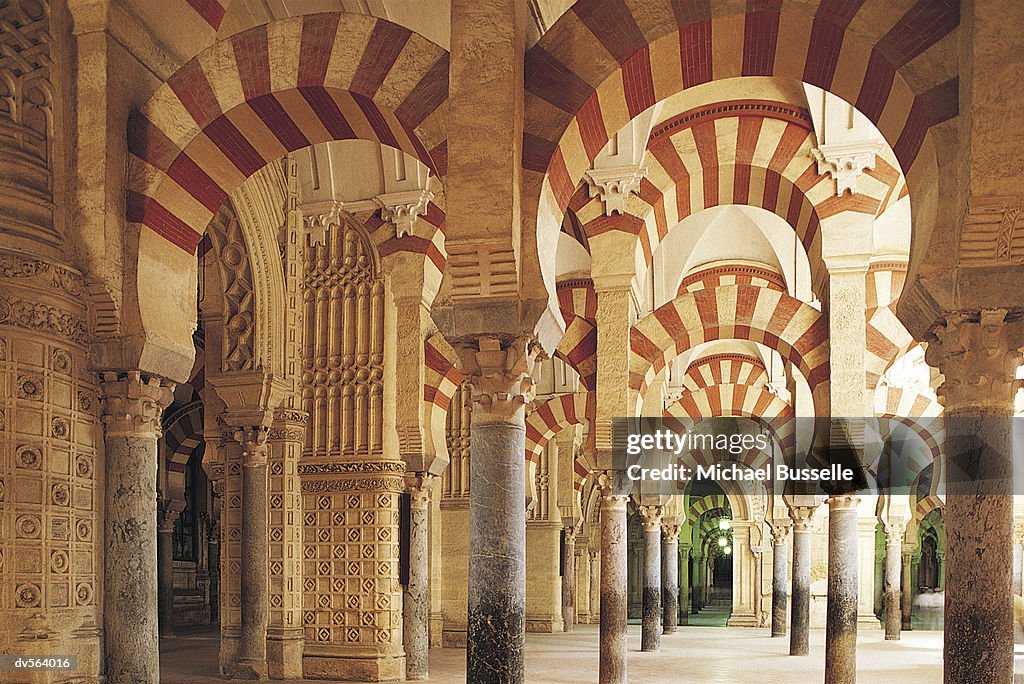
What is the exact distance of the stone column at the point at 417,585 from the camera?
1009 cm

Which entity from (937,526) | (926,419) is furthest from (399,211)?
(937,526)

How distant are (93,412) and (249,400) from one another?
12.4 ft

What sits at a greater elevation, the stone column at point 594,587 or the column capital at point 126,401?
the column capital at point 126,401

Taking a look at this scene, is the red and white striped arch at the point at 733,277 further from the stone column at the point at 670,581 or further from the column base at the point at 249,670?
the column base at the point at 249,670

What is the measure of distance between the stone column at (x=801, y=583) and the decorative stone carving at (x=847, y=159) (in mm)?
5550

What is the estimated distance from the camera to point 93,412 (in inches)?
232

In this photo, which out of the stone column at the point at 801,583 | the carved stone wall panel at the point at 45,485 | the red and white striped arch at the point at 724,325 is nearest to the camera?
the carved stone wall panel at the point at 45,485

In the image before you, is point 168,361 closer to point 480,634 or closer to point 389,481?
point 480,634

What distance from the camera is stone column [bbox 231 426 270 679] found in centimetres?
947

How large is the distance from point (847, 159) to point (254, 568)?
6894 millimetres

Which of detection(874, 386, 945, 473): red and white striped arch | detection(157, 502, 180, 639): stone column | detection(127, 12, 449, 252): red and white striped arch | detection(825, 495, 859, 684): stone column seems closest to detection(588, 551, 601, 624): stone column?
detection(874, 386, 945, 473): red and white striped arch

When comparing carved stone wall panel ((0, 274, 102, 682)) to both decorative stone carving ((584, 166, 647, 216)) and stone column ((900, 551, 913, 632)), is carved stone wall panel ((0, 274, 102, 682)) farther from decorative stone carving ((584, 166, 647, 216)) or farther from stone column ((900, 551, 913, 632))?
stone column ((900, 551, 913, 632))

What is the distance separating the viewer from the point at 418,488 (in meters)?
10.1


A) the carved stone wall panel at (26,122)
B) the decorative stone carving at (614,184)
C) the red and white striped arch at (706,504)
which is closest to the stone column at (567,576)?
the decorative stone carving at (614,184)
